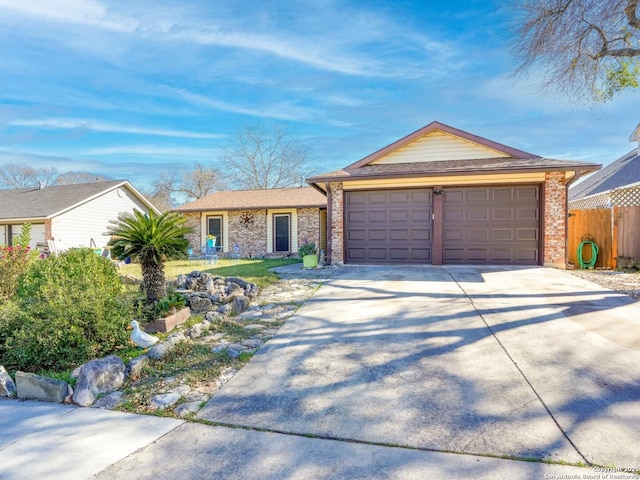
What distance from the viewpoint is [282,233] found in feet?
52.6

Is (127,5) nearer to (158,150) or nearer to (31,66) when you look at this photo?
(31,66)

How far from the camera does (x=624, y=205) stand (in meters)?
10.0

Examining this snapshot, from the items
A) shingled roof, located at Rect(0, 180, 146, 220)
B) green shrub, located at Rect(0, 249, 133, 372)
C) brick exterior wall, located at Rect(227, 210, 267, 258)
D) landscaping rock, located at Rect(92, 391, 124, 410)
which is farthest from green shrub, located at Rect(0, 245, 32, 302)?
shingled roof, located at Rect(0, 180, 146, 220)

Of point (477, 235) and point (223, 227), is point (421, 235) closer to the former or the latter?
point (477, 235)

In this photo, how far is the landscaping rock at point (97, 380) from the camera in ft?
9.81

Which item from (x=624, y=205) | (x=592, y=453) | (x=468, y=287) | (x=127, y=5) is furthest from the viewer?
(x=624, y=205)

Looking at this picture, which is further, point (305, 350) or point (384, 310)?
point (384, 310)

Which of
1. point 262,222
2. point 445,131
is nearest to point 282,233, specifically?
point 262,222

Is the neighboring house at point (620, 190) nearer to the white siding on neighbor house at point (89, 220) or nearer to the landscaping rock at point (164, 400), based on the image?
the landscaping rock at point (164, 400)

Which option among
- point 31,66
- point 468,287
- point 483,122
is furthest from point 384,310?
point 483,122

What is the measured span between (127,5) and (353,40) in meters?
6.56

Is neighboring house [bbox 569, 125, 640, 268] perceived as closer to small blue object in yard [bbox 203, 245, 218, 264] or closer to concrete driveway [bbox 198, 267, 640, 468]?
concrete driveway [bbox 198, 267, 640, 468]

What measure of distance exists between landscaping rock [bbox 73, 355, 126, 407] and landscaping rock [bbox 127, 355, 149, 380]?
0.07 meters

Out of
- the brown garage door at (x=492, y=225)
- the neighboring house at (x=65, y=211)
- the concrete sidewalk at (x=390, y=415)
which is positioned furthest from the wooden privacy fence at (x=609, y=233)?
the neighboring house at (x=65, y=211)
